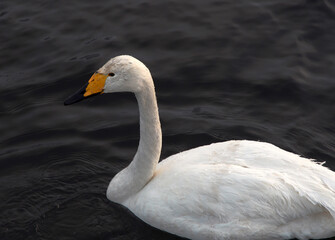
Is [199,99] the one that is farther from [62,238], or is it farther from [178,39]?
[62,238]

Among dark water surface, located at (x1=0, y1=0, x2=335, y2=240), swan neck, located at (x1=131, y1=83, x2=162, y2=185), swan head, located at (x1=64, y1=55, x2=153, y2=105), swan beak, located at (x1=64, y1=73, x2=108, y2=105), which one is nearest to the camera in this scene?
swan head, located at (x1=64, y1=55, x2=153, y2=105)

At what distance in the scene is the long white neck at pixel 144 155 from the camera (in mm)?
8562

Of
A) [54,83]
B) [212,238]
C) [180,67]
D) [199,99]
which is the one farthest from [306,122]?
[54,83]

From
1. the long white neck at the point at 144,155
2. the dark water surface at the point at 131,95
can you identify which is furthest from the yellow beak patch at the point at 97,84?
the dark water surface at the point at 131,95

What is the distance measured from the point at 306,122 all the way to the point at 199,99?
2062 millimetres

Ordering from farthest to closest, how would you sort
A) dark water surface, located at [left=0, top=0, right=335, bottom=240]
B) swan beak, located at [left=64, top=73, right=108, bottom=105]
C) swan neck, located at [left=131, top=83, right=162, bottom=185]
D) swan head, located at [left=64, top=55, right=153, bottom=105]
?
dark water surface, located at [left=0, top=0, right=335, bottom=240], swan neck, located at [left=131, top=83, right=162, bottom=185], swan beak, located at [left=64, top=73, right=108, bottom=105], swan head, located at [left=64, top=55, right=153, bottom=105]

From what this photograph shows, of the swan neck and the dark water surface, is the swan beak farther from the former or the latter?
the dark water surface

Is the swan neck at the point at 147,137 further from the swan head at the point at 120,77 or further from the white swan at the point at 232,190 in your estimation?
the swan head at the point at 120,77

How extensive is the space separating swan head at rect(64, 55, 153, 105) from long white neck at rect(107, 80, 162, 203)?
0.47 ft

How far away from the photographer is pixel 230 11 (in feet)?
47.5

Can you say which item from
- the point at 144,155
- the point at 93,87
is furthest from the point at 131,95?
the point at 93,87

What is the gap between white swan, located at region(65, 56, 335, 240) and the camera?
27.1 feet

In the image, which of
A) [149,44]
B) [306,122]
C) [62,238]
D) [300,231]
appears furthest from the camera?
[149,44]

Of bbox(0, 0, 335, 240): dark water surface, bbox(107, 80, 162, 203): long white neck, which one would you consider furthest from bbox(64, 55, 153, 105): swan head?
bbox(0, 0, 335, 240): dark water surface
